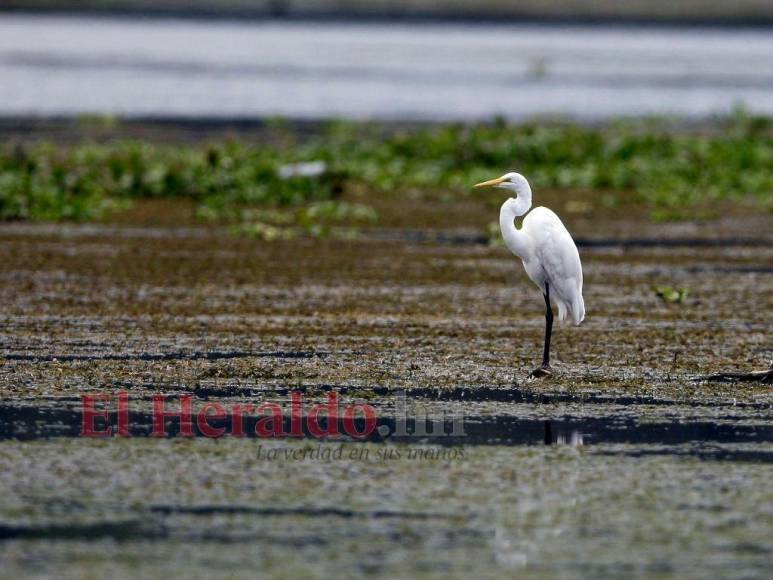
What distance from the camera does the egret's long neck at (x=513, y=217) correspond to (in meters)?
10.6

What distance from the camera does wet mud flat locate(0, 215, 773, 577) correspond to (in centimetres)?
693

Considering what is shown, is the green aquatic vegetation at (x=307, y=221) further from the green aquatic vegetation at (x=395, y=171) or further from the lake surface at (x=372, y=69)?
the lake surface at (x=372, y=69)

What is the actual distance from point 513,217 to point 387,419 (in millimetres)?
2096

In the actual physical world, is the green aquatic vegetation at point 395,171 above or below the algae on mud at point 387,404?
above

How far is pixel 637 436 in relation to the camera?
8781 mm

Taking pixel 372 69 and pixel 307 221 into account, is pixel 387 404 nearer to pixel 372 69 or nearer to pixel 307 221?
pixel 307 221

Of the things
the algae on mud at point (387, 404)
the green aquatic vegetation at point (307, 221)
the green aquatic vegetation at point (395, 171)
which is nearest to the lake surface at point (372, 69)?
the green aquatic vegetation at point (395, 171)

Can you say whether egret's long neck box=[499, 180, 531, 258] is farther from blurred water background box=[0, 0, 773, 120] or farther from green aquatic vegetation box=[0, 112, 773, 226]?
blurred water background box=[0, 0, 773, 120]

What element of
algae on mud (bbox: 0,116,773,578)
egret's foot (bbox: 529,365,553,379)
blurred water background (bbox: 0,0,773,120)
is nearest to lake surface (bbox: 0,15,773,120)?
blurred water background (bbox: 0,0,773,120)

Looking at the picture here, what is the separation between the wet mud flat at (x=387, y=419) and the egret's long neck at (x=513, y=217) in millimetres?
767

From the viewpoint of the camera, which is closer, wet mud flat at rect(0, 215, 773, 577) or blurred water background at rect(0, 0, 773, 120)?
wet mud flat at rect(0, 215, 773, 577)

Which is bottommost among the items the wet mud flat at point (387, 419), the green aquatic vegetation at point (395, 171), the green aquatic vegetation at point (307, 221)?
the wet mud flat at point (387, 419)

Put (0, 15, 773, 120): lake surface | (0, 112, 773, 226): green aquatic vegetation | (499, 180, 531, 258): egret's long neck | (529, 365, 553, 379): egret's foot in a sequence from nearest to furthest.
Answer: (529, 365, 553, 379): egret's foot, (499, 180, 531, 258): egret's long neck, (0, 112, 773, 226): green aquatic vegetation, (0, 15, 773, 120): lake surface

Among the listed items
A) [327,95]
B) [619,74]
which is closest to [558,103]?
[327,95]
